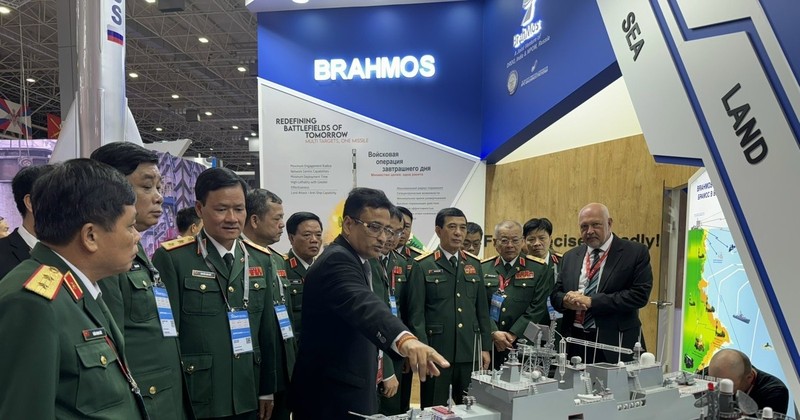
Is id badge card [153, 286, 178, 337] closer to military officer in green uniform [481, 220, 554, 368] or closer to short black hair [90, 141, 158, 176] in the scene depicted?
short black hair [90, 141, 158, 176]

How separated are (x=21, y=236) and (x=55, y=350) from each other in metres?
1.61

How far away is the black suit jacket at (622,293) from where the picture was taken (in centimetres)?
295

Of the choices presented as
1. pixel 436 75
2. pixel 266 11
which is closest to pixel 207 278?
pixel 436 75

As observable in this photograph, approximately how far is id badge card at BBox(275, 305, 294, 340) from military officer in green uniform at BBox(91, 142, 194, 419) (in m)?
0.68

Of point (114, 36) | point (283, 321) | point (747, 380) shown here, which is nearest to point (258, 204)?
point (283, 321)

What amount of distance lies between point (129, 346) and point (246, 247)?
0.83m

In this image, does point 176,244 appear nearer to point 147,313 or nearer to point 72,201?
point 147,313

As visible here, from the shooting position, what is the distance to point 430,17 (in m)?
6.30

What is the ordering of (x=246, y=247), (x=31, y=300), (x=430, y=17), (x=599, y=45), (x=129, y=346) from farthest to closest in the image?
(x=430, y=17)
(x=599, y=45)
(x=246, y=247)
(x=129, y=346)
(x=31, y=300)

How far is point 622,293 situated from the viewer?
296cm

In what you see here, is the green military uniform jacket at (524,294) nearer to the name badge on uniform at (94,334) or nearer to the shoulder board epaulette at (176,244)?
the shoulder board epaulette at (176,244)

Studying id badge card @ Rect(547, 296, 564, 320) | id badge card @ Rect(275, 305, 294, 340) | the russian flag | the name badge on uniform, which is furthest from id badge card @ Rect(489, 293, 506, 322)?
the russian flag

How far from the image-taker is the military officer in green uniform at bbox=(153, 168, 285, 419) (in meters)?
1.98

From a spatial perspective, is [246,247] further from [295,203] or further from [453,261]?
[295,203]
